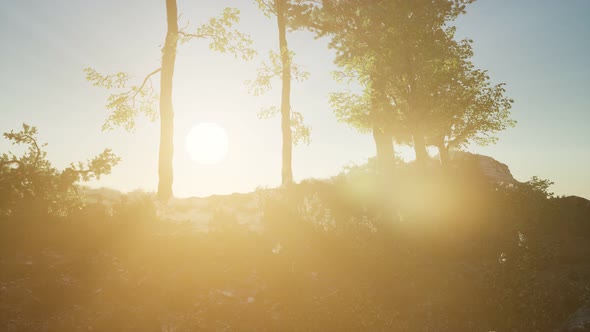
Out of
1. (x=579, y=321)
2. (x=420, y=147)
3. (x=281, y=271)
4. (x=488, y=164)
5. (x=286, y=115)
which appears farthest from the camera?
(x=488, y=164)

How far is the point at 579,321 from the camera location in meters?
5.96

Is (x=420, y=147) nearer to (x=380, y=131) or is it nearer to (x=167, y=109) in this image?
(x=380, y=131)

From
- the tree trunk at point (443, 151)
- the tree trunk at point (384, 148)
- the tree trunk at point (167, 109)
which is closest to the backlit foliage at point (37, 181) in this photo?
the tree trunk at point (167, 109)

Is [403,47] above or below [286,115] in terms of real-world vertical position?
above

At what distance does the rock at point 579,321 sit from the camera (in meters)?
5.80

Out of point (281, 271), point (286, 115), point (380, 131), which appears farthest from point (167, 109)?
point (380, 131)

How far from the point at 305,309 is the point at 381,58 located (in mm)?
15941

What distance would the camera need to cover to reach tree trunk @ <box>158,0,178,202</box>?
13.3m

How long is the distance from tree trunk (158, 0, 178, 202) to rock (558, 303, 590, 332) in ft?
40.0

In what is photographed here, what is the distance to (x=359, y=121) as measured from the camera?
22453 mm

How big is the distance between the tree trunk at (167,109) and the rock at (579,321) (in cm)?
1219

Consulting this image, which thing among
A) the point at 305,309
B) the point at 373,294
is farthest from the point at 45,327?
the point at 373,294

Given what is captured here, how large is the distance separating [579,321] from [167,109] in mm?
13860

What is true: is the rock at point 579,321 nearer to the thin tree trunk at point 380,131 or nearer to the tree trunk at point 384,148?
the thin tree trunk at point 380,131
